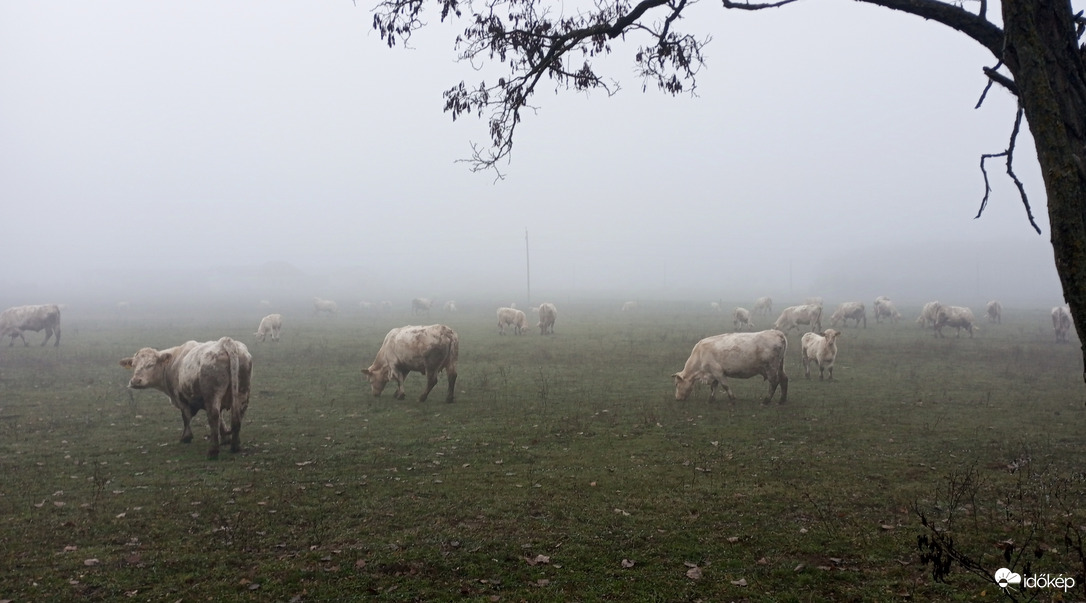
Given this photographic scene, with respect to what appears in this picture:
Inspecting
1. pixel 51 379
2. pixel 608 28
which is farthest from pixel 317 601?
pixel 51 379

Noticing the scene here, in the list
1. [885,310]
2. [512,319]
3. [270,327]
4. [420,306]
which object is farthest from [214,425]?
[420,306]

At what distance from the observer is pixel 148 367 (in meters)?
12.3

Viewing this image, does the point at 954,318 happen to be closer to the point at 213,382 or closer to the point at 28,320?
the point at 213,382

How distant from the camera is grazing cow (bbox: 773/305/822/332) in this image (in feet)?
118

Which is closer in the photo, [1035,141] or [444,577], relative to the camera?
[1035,141]

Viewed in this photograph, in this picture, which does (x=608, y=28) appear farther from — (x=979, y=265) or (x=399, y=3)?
(x=979, y=265)

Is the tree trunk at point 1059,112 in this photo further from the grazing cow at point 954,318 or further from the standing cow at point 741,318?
the standing cow at point 741,318

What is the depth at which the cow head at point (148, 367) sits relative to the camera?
12219 millimetres

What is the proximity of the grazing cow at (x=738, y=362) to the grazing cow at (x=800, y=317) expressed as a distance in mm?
21326

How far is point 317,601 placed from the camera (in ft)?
19.3

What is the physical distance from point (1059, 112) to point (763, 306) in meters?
55.0

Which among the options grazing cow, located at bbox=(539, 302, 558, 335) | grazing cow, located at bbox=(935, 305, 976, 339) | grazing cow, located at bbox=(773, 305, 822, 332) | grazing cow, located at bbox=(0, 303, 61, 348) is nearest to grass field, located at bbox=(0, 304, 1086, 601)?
grazing cow, located at bbox=(0, 303, 61, 348)

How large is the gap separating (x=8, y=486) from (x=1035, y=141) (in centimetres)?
1327

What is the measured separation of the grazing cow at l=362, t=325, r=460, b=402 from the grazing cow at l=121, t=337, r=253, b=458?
543cm
